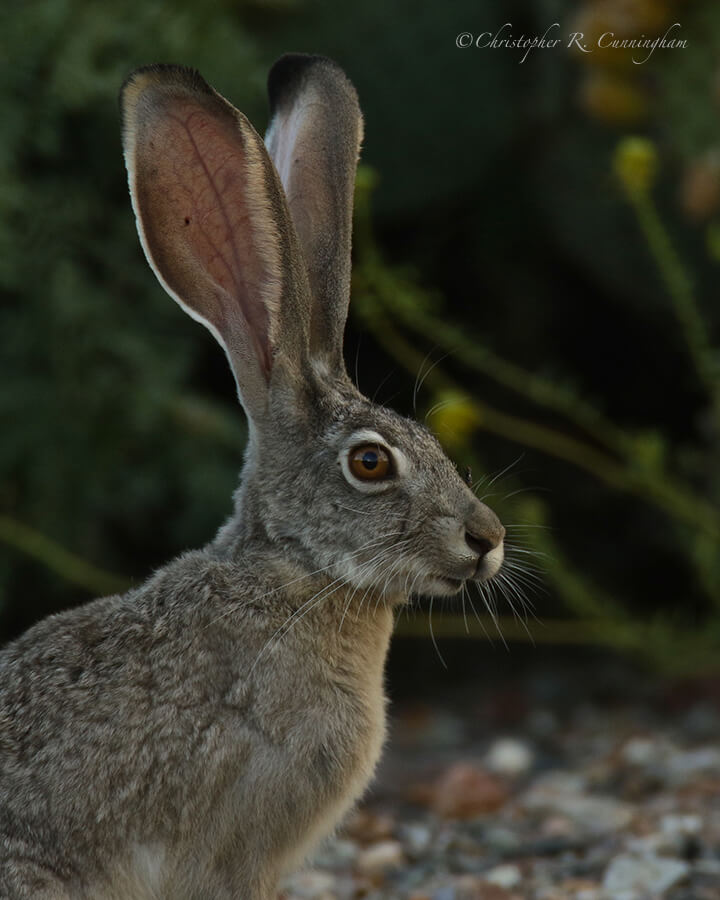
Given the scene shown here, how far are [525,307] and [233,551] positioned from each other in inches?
171

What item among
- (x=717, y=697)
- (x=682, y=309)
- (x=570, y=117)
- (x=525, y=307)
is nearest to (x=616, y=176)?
(x=570, y=117)

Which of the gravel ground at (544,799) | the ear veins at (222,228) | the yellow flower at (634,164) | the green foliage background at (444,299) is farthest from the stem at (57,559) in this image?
the yellow flower at (634,164)

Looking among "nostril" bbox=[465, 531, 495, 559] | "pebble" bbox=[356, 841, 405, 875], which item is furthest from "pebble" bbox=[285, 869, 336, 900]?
"nostril" bbox=[465, 531, 495, 559]

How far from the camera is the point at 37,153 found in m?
6.32

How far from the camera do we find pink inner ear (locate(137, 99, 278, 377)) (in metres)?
3.81

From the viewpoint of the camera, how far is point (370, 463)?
12.7ft

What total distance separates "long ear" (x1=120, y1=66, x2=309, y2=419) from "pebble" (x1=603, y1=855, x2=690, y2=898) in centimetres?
198

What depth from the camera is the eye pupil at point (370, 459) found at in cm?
388

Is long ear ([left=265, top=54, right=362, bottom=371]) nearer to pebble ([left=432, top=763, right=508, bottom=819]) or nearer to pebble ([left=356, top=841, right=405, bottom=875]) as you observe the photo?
pebble ([left=356, top=841, right=405, bottom=875])

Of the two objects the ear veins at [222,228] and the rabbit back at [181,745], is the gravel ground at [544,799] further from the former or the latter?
the ear veins at [222,228]

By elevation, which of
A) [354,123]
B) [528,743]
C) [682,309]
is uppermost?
[682,309]

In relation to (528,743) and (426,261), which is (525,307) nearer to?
(426,261)

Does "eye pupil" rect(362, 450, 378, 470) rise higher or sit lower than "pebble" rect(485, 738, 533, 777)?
higher

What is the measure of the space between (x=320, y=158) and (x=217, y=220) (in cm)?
49
